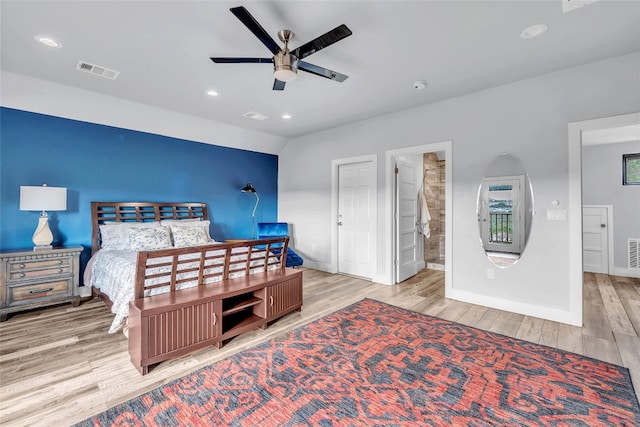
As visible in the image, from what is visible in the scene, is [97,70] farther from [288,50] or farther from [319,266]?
[319,266]

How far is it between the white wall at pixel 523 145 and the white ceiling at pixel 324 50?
0.22 m

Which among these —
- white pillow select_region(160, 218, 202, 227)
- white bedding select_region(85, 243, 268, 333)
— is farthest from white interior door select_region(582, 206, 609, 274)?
white pillow select_region(160, 218, 202, 227)

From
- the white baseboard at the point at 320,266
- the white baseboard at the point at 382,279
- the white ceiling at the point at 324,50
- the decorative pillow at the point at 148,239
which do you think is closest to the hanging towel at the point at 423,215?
the white baseboard at the point at 382,279

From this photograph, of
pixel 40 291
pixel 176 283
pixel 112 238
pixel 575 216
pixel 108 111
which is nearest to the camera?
pixel 176 283

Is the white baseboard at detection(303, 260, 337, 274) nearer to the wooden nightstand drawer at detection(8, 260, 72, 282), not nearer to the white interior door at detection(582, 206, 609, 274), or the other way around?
the wooden nightstand drawer at detection(8, 260, 72, 282)

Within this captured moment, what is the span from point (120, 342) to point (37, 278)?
1.59 m

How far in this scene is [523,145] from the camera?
3.38m

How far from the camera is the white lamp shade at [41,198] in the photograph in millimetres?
3301

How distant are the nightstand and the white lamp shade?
512 millimetres

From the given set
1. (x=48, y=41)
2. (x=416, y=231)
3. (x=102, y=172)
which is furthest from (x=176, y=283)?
(x=416, y=231)

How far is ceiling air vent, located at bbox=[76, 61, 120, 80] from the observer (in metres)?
3.02

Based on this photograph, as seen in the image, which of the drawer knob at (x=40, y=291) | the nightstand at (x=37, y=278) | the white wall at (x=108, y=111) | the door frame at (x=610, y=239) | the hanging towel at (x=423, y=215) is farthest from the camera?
the hanging towel at (x=423, y=215)

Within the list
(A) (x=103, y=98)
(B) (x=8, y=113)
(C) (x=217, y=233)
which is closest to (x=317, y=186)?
(C) (x=217, y=233)

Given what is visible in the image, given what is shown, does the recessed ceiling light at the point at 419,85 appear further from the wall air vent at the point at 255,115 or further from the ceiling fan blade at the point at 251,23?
the wall air vent at the point at 255,115
